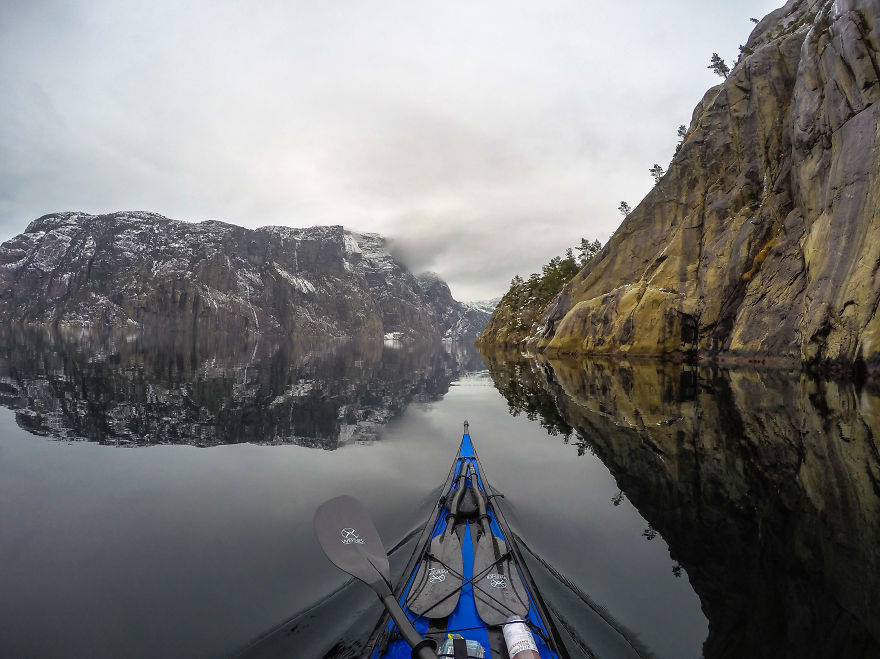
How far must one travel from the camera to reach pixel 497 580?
4.80 meters

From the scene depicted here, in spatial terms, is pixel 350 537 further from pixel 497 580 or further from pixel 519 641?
pixel 519 641

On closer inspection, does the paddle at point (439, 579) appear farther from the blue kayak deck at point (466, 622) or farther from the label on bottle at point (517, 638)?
the label on bottle at point (517, 638)

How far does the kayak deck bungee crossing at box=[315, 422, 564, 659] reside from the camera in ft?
12.8

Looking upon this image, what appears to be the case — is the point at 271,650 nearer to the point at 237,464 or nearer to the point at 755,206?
the point at 237,464

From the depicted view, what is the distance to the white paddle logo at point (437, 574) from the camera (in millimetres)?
4867

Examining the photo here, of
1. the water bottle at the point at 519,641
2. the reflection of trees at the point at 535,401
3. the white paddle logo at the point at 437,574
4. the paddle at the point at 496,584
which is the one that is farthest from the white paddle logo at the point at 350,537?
the reflection of trees at the point at 535,401

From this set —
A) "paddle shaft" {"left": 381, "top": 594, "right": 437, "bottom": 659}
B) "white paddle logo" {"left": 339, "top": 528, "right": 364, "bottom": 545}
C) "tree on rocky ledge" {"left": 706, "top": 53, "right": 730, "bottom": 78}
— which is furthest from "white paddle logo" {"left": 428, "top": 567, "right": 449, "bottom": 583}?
"tree on rocky ledge" {"left": 706, "top": 53, "right": 730, "bottom": 78}

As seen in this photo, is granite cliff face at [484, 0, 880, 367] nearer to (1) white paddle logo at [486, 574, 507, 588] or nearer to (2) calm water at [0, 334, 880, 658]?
(2) calm water at [0, 334, 880, 658]

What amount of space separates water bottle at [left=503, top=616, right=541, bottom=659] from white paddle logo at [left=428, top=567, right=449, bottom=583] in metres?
1.03

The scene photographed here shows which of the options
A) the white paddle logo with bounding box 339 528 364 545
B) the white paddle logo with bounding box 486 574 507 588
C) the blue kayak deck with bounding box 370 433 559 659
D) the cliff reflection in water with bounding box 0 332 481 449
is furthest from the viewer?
the cliff reflection in water with bounding box 0 332 481 449

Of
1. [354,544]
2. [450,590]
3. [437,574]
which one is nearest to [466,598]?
[450,590]

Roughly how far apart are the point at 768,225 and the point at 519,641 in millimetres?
42168

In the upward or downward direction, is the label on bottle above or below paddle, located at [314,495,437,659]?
below

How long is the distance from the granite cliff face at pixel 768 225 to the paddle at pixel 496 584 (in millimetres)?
25169
